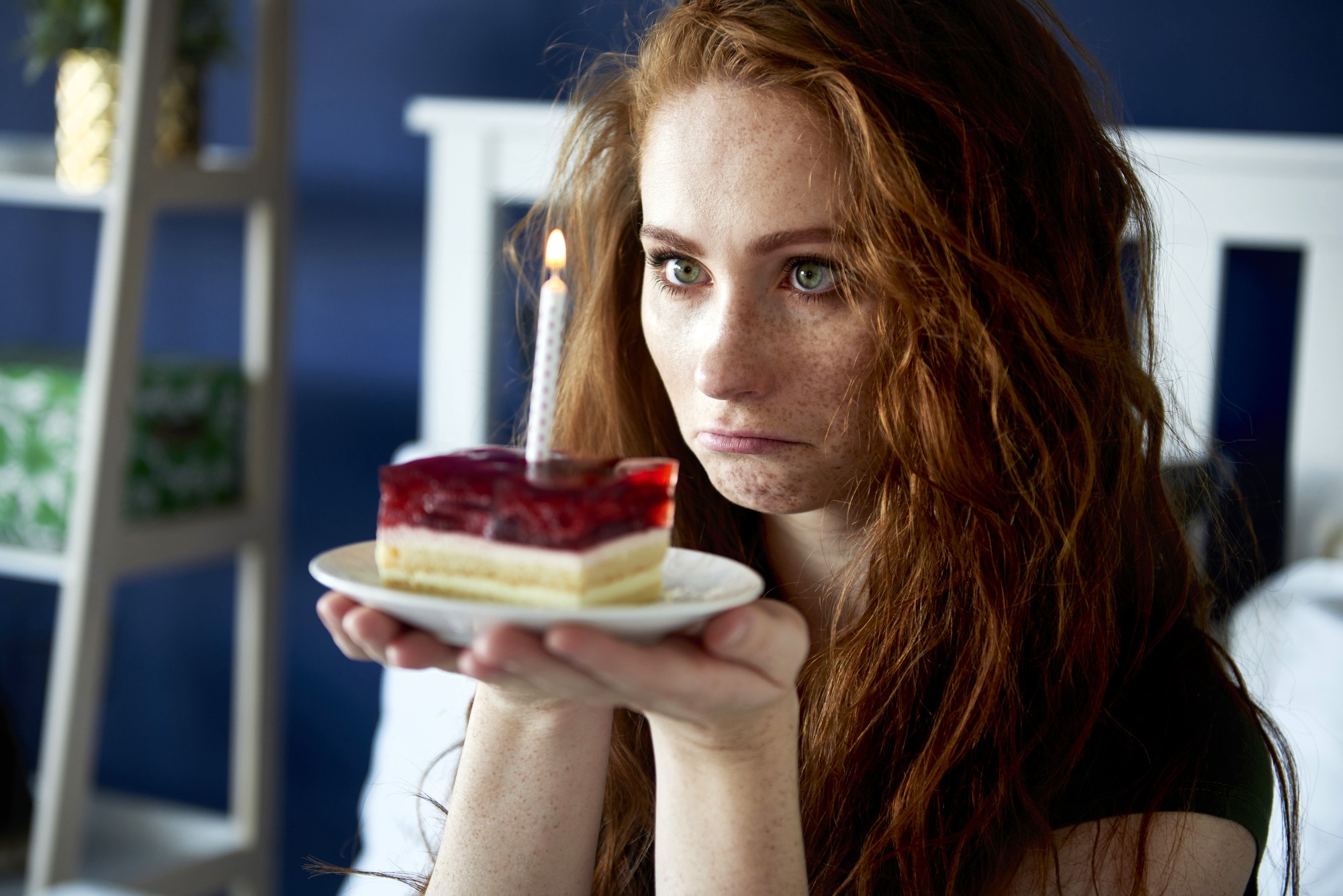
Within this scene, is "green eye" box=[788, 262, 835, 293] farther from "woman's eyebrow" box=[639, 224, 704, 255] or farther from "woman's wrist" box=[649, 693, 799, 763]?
"woman's wrist" box=[649, 693, 799, 763]

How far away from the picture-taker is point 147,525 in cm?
202

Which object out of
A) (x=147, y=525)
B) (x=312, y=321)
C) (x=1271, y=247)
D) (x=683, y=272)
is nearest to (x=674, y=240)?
(x=683, y=272)

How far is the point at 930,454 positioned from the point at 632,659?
411 mm

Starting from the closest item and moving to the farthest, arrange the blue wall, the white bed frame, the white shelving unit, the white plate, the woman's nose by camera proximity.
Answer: the white plate, the woman's nose, the white bed frame, the white shelving unit, the blue wall

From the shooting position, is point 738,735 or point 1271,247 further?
point 1271,247

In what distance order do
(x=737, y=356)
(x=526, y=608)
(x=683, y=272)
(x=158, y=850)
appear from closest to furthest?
(x=526, y=608), (x=737, y=356), (x=683, y=272), (x=158, y=850)

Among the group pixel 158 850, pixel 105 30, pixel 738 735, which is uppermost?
pixel 105 30

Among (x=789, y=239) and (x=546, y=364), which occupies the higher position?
(x=789, y=239)

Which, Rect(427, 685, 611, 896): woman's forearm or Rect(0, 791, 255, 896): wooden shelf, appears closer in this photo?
Rect(427, 685, 611, 896): woman's forearm

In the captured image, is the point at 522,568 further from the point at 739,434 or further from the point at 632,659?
the point at 739,434

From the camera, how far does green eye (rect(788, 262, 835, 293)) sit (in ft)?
3.15

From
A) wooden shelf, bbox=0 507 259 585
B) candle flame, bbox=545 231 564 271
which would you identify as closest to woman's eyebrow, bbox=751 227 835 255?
candle flame, bbox=545 231 564 271

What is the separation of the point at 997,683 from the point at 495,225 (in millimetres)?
1367

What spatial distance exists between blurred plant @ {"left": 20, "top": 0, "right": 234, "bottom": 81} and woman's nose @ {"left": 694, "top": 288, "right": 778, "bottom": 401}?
1445 mm
